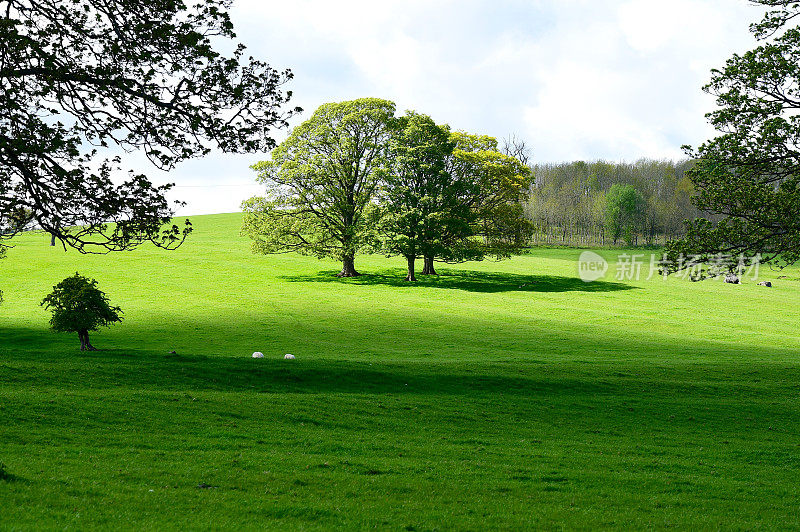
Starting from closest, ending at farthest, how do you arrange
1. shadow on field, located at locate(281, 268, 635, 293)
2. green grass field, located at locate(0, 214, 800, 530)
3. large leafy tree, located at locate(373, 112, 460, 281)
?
green grass field, located at locate(0, 214, 800, 530) < large leafy tree, located at locate(373, 112, 460, 281) < shadow on field, located at locate(281, 268, 635, 293)

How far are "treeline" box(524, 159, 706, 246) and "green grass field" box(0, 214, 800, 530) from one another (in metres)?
86.6

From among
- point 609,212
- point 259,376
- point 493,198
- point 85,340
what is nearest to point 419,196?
point 493,198

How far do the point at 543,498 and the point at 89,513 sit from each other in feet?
24.1

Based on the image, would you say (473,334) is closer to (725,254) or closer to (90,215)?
(725,254)

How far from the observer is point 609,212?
414 ft

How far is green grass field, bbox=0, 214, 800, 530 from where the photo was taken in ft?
30.5

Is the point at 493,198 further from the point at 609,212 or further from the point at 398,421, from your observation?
the point at 609,212

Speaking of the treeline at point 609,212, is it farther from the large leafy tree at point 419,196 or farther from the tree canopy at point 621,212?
the large leafy tree at point 419,196

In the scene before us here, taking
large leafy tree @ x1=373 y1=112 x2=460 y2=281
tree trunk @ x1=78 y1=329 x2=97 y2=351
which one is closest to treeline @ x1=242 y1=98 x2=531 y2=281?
large leafy tree @ x1=373 y1=112 x2=460 y2=281

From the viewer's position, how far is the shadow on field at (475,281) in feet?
189

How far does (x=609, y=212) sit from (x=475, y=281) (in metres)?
76.2

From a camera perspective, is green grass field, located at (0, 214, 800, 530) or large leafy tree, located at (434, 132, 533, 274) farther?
large leafy tree, located at (434, 132, 533, 274)

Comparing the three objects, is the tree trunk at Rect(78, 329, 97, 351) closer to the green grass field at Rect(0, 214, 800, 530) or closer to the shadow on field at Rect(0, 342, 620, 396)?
the shadow on field at Rect(0, 342, 620, 396)

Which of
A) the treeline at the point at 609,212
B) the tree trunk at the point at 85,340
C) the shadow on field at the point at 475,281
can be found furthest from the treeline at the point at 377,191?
the treeline at the point at 609,212
